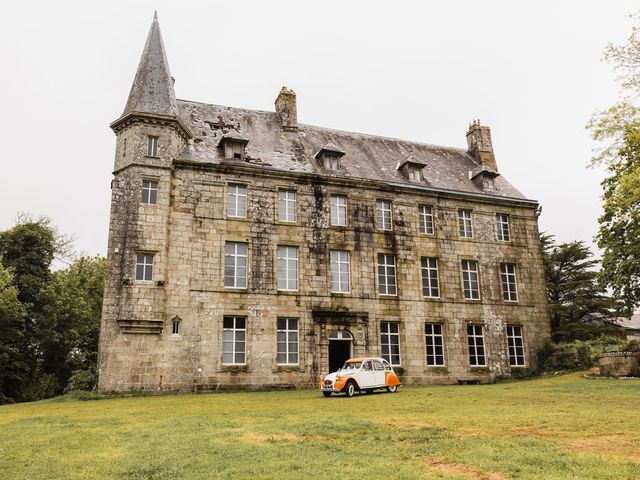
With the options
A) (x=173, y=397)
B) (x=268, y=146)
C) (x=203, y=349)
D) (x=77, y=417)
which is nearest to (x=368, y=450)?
(x=77, y=417)

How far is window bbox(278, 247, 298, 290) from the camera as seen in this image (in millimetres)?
25812

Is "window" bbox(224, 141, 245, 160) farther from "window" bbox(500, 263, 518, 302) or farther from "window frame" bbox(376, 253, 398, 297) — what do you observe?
"window" bbox(500, 263, 518, 302)

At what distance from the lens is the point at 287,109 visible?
103 feet

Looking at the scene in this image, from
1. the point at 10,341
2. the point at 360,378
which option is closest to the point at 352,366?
the point at 360,378

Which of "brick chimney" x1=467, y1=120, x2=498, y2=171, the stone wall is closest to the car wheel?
the stone wall

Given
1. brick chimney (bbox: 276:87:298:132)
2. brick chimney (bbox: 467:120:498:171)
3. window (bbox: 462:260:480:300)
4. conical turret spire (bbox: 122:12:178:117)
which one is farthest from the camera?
brick chimney (bbox: 467:120:498:171)

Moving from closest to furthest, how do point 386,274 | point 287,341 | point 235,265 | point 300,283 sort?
point 287,341, point 235,265, point 300,283, point 386,274

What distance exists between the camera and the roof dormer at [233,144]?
26.7 m

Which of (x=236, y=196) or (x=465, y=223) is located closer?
(x=236, y=196)

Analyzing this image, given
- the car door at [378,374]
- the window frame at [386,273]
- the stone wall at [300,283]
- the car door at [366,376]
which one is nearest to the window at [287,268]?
the stone wall at [300,283]

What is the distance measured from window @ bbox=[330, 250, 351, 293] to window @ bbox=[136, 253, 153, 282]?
8.72m

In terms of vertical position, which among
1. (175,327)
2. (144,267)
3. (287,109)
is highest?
(287,109)

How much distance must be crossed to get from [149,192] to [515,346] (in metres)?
20.9

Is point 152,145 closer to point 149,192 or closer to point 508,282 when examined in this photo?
point 149,192
